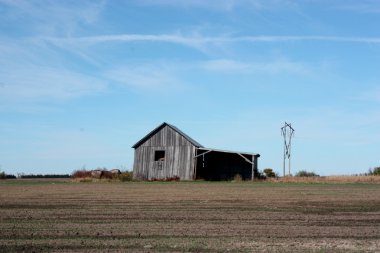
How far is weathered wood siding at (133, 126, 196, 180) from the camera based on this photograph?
191 feet

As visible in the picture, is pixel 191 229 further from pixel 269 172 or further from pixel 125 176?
pixel 269 172

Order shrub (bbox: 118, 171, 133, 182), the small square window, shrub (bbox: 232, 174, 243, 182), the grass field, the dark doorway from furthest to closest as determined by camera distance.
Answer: shrub (bbox: 118, 171, 133, 182) < the small square window < the dark doorway < shrub (bbox: 232, 174, 243, 182) < the grass field

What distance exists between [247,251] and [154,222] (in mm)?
5293

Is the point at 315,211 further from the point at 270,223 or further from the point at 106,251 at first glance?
the point at 106,251

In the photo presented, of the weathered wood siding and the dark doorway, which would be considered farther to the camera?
the dark doorway

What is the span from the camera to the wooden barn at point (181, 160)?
58.0 metres

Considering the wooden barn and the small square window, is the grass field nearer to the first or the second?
the wooden barn

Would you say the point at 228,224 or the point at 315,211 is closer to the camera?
the point at 228,224

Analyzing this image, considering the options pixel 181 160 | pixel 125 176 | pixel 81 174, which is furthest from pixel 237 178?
pixel 81 174

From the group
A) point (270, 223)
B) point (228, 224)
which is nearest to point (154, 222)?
point (228, 224)

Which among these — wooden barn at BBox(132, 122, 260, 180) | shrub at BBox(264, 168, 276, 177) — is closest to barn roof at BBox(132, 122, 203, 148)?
wooden barn at BBox(132, 122, 260, 180)

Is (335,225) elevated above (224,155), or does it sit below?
below

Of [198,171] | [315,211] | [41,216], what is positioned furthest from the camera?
[198,171]

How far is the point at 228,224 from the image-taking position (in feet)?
47.7
